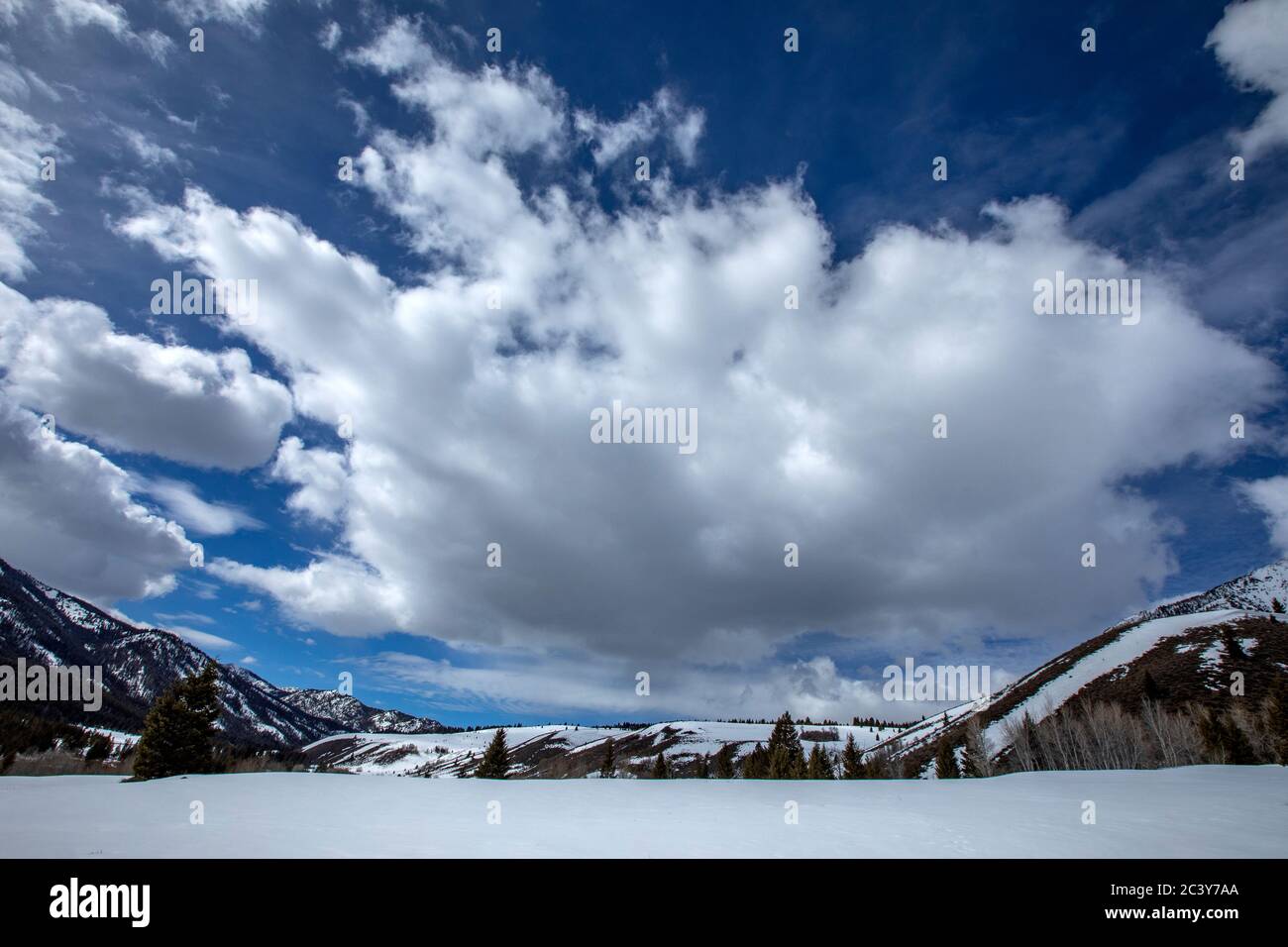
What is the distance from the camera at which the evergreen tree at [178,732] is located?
2586cm

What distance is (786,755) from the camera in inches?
2694

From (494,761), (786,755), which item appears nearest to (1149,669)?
(786,755)

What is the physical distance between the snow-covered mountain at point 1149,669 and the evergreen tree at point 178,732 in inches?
4723

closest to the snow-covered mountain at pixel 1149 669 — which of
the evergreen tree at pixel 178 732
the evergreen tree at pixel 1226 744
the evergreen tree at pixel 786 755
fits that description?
the evergreen tree at pixel 1226 744

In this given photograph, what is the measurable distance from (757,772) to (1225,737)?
2229 inches

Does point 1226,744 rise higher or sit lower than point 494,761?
lower

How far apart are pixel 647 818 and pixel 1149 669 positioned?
136644 mm

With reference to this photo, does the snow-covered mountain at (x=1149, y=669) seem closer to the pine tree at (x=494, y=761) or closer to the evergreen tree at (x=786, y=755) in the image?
the evergreen tree at (x=786, y=755)

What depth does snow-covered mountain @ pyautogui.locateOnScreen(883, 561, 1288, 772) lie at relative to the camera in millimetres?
93188

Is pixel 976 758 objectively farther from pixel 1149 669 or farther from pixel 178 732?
pixel 178 732

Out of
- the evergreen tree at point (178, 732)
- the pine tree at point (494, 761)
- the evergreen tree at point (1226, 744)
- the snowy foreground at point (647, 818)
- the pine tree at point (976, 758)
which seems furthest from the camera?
the pine tree at point (976, 758)
